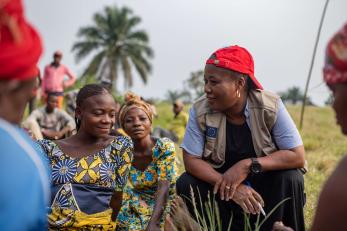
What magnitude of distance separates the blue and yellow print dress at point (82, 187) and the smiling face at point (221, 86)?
77 cm

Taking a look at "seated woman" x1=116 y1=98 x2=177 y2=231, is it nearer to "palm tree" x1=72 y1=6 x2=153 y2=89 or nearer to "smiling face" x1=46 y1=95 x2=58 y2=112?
"smiling face" x1=46 y1=95 x2=58 y2=112

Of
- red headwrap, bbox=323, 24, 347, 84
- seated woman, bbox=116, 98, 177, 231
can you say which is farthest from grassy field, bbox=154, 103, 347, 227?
red headwrap, bbox=323, 24, 347, 84

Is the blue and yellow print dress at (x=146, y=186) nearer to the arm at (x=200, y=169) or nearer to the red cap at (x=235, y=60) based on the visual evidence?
the arm at (x=200, y=169)

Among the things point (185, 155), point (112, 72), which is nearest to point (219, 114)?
point (185, 155)

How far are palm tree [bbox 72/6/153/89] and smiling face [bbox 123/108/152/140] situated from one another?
33.4 metres

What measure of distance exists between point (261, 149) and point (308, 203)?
0.78 metres

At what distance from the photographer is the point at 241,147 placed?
3.89m

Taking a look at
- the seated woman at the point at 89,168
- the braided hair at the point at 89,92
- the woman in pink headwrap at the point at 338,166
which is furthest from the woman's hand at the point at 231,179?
the woman in pink headwrap at the point at 338,166

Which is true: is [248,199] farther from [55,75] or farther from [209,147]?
[55,75]

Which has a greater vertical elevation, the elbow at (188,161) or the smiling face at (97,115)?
the smiling face at (97,115)

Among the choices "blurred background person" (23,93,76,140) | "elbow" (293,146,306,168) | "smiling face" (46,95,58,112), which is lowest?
"blurred background person" (23,93,76,140)

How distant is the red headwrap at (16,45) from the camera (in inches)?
63.9

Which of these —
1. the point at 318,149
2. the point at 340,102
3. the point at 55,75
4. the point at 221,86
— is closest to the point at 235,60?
the point at 221,86

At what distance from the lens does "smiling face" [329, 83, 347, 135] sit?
187 centimetres
